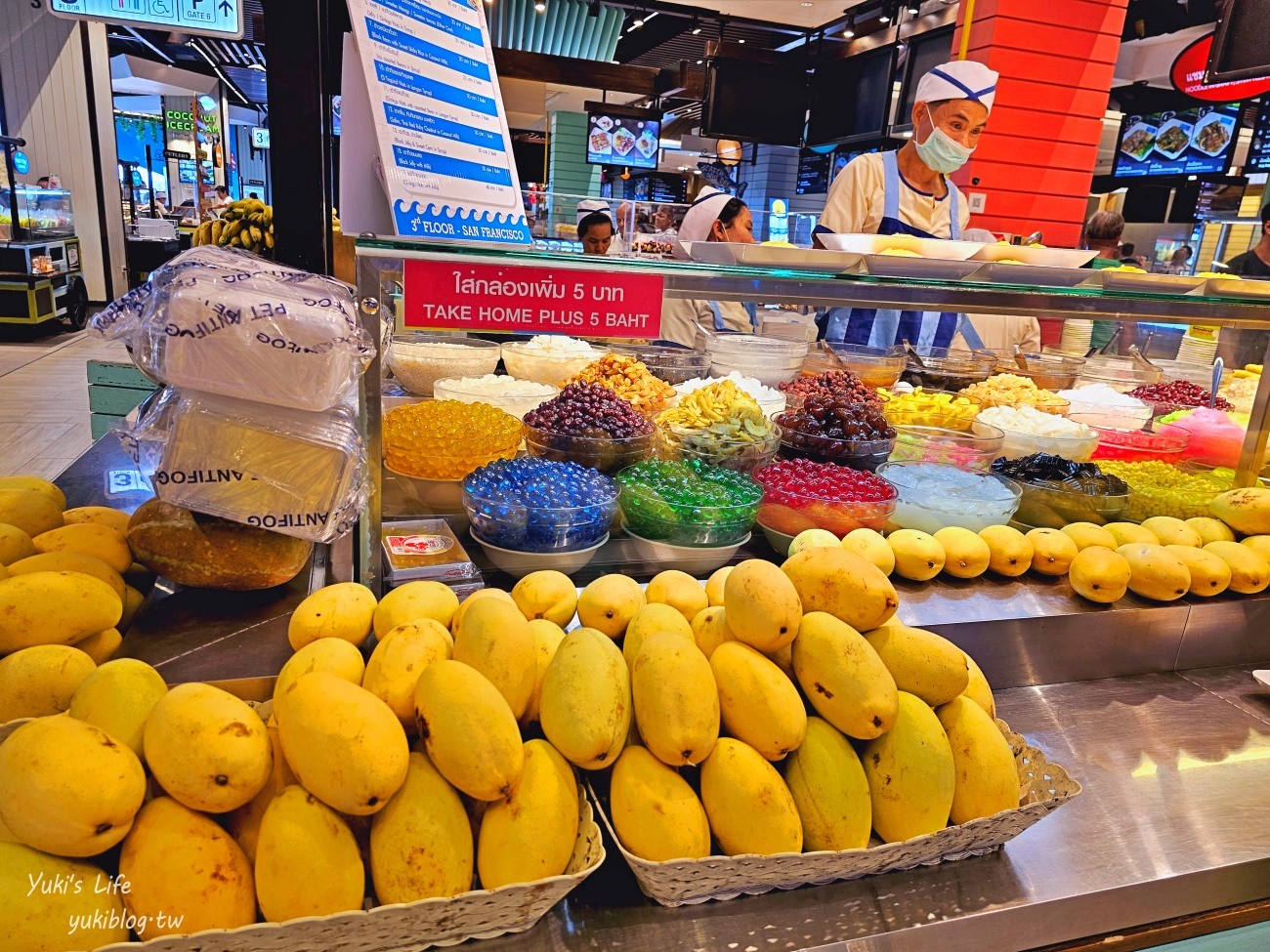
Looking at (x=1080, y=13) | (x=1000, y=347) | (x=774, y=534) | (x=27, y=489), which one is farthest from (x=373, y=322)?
(x=1080, y=13)

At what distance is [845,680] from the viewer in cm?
107

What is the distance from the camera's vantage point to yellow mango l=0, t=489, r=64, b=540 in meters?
1.46

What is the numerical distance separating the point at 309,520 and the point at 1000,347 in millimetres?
4025

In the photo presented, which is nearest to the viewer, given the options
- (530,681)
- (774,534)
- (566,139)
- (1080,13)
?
(530,681)

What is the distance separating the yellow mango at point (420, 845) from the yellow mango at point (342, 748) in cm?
3

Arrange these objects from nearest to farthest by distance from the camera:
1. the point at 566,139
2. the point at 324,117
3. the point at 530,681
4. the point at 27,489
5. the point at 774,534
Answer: the point at 530,681 < the point at 27,489 < the point at 324,117 < the point at 774,534 < the point at 566,139

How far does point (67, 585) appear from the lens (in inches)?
45.9

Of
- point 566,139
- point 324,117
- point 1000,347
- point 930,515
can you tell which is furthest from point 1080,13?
point 566,139

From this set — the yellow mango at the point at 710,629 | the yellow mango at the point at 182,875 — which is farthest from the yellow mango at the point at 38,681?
the yellow mango at the point at 710,629

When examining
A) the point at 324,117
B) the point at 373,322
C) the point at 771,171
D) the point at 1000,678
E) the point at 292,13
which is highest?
the point at 771,171

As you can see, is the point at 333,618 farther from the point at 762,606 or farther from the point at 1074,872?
the point at 1074,872

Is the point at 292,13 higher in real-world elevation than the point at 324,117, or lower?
higher

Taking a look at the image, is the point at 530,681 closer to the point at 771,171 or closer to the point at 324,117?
the point at 324,117

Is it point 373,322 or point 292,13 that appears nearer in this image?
point 373,322
